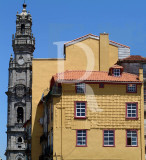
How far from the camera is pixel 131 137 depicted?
5169cm

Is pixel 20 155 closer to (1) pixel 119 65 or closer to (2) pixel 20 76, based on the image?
(2) pixel 20 76

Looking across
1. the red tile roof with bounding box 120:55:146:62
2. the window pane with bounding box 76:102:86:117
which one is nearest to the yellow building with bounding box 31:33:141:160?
the red tile roof with bounding box 120:55:146:62

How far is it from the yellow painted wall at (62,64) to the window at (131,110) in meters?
10.00

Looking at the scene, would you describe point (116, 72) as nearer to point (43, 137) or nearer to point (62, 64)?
point (62, 64)

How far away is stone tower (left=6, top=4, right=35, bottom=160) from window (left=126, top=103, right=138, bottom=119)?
266 ft

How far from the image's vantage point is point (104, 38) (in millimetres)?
61469

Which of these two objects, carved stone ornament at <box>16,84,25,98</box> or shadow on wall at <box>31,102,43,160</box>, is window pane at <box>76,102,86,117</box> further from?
carved stone ornament at <box>16,84,25,98</box>

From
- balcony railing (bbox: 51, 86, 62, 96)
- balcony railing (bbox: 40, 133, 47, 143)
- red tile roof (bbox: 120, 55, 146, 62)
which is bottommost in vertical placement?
balcony railing (bbox: 40, 133, 47, 143)

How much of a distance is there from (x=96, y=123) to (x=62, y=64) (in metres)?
12.3

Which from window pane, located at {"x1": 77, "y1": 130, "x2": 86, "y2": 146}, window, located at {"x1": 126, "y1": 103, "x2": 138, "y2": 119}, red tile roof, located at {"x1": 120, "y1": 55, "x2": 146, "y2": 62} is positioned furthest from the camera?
red tile roof, located at {"x1": 120, "y1": 55, "x2": 146, "y2": 62}

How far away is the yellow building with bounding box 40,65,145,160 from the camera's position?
5091 cm

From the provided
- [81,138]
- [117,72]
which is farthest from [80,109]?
[117,72]

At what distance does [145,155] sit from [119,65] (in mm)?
12106

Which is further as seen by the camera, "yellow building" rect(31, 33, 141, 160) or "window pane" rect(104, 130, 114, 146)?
"yellow building" rect(31, 33, 141, 160)
